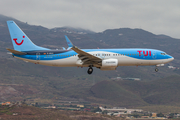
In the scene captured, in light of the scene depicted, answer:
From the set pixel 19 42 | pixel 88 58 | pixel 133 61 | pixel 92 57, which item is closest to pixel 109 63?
pixel 92 57

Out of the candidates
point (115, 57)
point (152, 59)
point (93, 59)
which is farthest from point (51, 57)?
point (152, 59)

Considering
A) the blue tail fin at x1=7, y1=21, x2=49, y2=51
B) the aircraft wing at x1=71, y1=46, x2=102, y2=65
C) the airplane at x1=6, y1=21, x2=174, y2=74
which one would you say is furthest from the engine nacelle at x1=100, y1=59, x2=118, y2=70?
the blue tail fin at x1=7, y1=21, x2=49, y2=51

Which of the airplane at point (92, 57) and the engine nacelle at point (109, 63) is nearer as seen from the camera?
the engine nacelle at point (109, 63)

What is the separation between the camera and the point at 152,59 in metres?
72.3

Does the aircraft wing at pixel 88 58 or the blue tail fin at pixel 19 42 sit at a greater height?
the blue tail fin at pixel 19 42

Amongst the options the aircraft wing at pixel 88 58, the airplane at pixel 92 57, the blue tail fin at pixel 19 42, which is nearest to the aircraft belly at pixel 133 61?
the airplane at pixel 92 57

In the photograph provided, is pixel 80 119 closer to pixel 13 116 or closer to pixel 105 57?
pixel 13 116

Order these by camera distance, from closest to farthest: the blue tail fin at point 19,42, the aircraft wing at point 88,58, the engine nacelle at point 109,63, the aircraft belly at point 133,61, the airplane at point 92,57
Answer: the aircraft wing at point 88,58, the engine nacelle at point 109,63, the airplane at point 92,57, the aircraft belly at point 133,61, the blue tail fin at point 19,42

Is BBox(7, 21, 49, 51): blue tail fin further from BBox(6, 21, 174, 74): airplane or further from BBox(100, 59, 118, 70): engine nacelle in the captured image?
BBox(100, 59, 118, 70): engine nacelle

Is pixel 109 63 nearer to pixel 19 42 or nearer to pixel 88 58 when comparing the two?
pixel 88 58

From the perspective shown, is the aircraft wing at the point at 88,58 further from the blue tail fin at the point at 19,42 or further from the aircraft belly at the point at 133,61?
the blue tail fin at the point at 19,42

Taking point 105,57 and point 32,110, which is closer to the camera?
point 105,57

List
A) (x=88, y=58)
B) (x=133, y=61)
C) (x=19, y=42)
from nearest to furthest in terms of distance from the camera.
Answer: (x=88, y=58), (x=133, y=61), (x=19, y=42)

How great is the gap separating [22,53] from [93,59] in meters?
17.6
